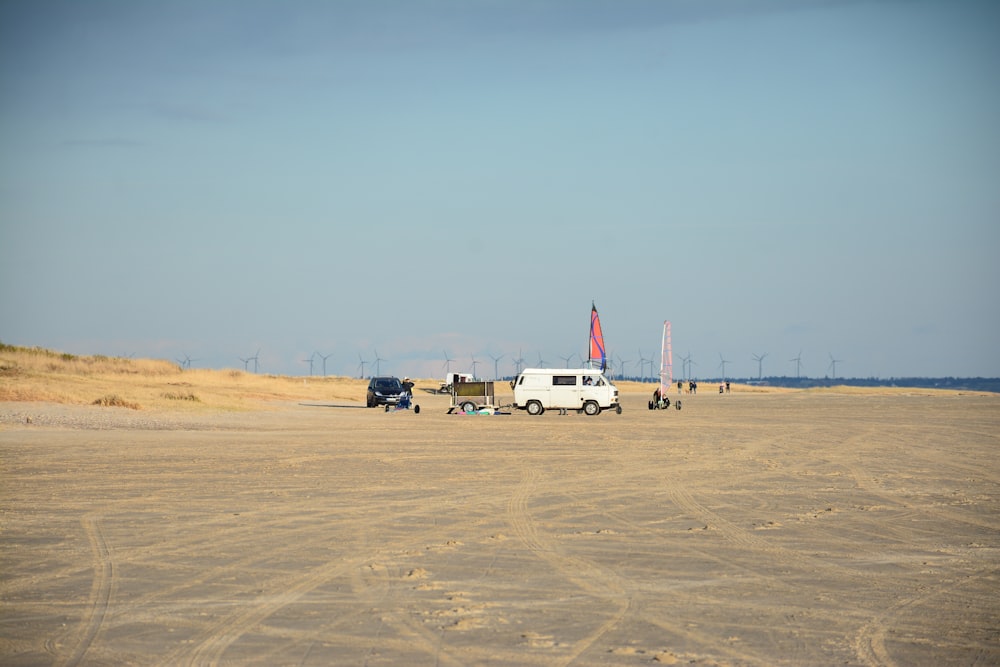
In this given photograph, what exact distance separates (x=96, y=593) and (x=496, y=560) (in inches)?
156

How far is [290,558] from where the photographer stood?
1128 cm

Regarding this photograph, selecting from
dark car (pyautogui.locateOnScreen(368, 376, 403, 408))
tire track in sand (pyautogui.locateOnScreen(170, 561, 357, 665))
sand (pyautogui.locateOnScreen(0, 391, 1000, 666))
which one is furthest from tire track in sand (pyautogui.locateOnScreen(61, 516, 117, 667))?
dark car (pyautogui.locateOnScreen(368, 376, 403, 408))

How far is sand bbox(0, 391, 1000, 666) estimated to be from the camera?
785 centimetres

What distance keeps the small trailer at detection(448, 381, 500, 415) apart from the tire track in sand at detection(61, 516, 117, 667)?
36863 millimetres

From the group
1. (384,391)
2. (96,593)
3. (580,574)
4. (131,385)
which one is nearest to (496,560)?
(580,574)

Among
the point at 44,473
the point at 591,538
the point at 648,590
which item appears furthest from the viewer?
the point at 44,473

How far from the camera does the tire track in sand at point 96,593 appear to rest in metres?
7.70

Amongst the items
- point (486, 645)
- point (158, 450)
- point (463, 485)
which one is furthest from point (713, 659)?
point (158, 450)

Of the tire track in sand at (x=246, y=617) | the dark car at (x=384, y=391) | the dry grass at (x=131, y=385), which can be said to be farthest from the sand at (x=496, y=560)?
the dark car at (x=384, y=391)

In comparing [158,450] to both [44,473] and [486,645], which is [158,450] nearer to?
[44,473]

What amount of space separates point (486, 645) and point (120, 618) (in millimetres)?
3069

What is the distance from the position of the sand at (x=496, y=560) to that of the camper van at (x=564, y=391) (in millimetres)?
25512

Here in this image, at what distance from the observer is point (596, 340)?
60.9 metres

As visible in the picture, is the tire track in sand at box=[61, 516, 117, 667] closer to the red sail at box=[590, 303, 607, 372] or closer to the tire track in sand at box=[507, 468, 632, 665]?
the tire track in sand at box=[507, 468, 632, 665]
